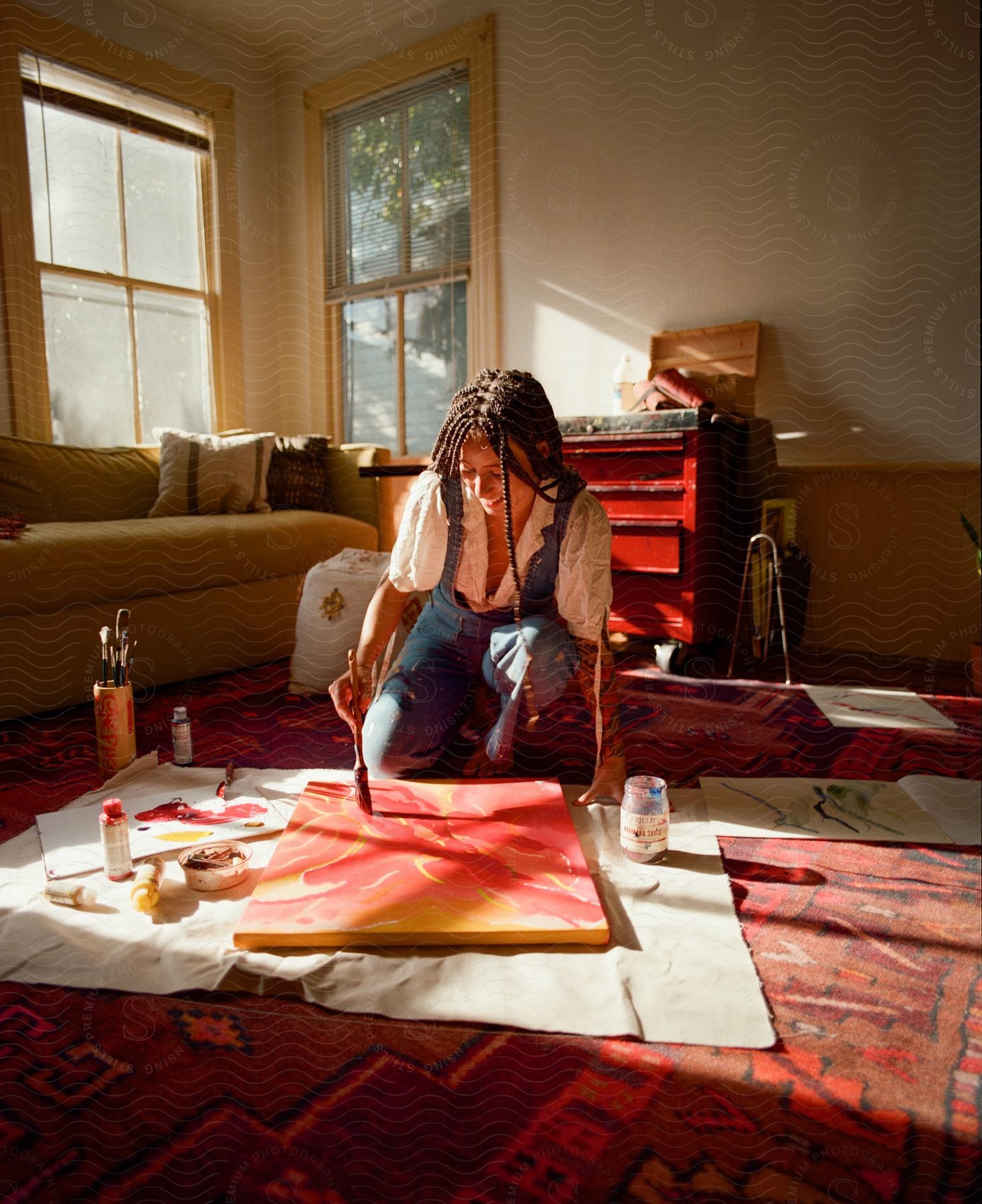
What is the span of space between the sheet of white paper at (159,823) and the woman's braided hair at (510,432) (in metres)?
0.49

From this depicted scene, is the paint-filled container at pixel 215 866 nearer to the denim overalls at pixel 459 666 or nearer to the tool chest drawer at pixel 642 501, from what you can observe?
the denim overalls at pixel 459 666

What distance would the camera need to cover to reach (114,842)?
115 centimetres

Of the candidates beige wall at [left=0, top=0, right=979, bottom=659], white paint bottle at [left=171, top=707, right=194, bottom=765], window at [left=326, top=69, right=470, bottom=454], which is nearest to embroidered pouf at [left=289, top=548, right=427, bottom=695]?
white paint bottle at [left=171, top=707, right=194, bottom=765]

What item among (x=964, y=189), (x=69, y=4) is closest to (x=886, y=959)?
(x=964, y=189)

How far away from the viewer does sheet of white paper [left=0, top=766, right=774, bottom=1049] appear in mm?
879

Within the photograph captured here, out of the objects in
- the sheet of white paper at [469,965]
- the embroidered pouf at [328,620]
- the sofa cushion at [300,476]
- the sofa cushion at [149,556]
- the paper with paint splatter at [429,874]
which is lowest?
the sheet of white paper at [469,965]

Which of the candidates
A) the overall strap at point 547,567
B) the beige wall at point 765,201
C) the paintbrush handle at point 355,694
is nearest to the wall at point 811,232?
the beige wall at point 765,201

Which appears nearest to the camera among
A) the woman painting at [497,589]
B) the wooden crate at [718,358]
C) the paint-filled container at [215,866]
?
the paint-filled container at [215,866]

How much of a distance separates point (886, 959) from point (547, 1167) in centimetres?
52

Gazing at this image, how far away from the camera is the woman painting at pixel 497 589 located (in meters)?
1.32

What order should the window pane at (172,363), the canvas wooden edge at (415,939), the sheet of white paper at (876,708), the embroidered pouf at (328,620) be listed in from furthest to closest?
the window pane at (172,363), the embroidered pouf at (328,620), the sheet of white paper at (876,708), the canvas wooden edge at (415,939)

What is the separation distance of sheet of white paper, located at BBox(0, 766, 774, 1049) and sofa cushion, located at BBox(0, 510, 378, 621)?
0.91 metres

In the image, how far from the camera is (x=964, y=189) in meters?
2.21

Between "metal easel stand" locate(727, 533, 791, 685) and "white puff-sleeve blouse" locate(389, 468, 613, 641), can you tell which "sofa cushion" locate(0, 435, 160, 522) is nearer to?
"white puff-sleeve blouse" locate(389, 468, 613, 641)
